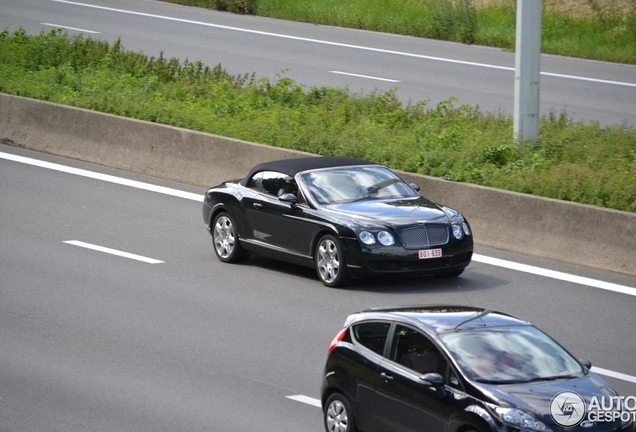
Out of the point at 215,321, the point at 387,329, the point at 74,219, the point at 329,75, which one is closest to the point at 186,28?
the point at 329,75

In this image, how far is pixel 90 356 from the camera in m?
12.2

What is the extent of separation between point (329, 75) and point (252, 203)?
45.7ft

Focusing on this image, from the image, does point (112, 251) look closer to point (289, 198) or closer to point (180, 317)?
point (289, 198)

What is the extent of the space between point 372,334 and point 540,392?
1644 mm

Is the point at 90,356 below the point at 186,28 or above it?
below

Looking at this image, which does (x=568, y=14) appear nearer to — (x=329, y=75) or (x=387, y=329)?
(x=329, y=75)

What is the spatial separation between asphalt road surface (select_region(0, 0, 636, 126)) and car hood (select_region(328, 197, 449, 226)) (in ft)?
27.9

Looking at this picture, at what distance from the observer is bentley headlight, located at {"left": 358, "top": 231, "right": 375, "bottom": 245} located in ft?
47.8

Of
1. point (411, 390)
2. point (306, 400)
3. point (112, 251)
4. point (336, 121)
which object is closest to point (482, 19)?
point (336, 121)

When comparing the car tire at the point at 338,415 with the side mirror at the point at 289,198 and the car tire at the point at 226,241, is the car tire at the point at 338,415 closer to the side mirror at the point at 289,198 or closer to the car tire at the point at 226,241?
the side mirror at the point at 289,198

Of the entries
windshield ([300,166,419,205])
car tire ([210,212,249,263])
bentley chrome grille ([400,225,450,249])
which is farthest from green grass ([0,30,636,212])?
car tire ([210,212,249,263])

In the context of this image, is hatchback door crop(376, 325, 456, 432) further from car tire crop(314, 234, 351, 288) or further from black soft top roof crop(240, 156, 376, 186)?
black soft top roof crop(240, 156, 376, 186)

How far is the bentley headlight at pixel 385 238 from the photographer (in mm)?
14602

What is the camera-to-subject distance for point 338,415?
31.9 feet
